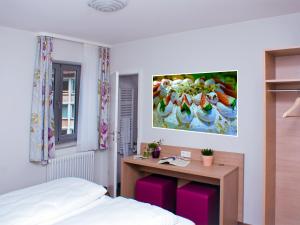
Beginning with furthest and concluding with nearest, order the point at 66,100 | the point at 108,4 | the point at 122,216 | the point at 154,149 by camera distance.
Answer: the point at 66,100, the point at 154,149, the point at 108,4, the point at 122,216

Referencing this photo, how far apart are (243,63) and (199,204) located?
1.58 m

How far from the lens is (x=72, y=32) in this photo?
347 cm

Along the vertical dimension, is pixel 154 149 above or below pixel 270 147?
below

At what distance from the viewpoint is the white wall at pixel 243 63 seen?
2814 mm

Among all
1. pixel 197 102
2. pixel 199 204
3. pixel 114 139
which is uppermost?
pixel 197 102

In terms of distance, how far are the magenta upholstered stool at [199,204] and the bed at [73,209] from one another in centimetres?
84

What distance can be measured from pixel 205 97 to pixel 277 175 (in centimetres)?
115

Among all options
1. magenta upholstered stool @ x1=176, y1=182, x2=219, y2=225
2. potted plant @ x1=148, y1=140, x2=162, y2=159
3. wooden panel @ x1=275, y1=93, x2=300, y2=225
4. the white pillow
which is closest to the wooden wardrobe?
wooden panel @ x1=275, y1=93, x2=300, y2=225

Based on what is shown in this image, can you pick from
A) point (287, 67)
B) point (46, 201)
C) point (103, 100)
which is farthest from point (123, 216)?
point (103, 100)

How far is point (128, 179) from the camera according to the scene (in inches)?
140

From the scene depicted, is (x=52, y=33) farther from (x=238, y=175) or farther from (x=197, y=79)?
(x=238, y=175)

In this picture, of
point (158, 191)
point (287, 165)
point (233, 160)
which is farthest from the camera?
point (158, 191)

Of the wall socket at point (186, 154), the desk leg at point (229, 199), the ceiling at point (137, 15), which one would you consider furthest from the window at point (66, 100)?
the desk leg at point (229, 199)

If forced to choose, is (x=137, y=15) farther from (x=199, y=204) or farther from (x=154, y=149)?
(x=199, y=204)
